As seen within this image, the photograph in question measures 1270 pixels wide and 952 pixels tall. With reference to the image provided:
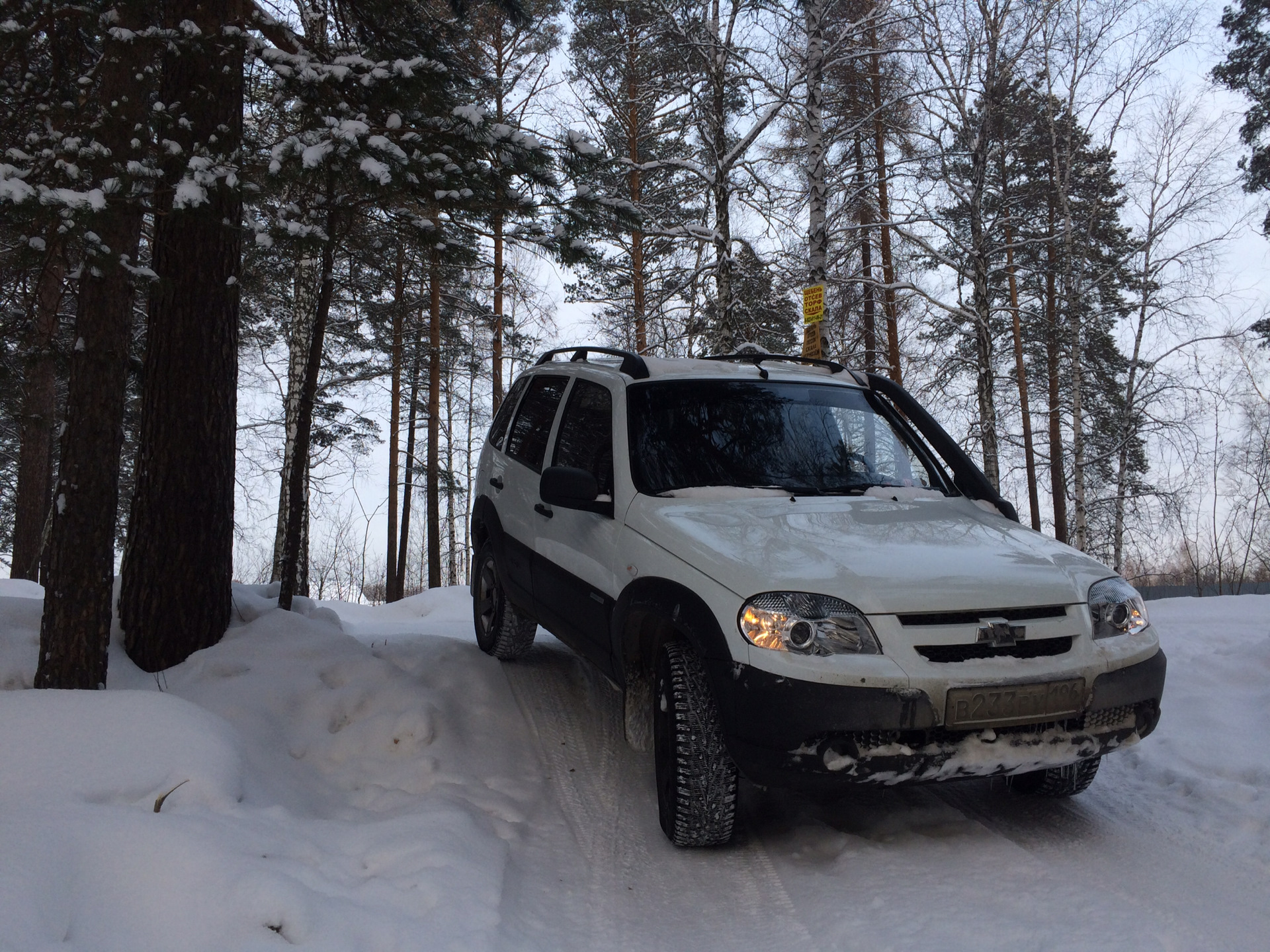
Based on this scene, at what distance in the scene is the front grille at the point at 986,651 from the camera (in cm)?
313

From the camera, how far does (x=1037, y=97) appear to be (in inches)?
582

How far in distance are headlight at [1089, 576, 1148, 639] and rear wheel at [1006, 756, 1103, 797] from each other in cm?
58

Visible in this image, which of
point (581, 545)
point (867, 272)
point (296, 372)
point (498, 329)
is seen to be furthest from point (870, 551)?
point (498, 329)

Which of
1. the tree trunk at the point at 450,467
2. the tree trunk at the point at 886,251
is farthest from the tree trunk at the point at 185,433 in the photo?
the tree trunk at the point at 450,467

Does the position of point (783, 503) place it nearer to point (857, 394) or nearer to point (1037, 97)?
point (857, 394)

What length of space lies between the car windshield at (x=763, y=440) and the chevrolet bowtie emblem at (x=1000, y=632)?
4.10 feet

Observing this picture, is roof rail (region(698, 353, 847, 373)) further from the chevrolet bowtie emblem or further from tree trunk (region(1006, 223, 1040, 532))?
tree trunk (region(1006, 223, 1040, 532))

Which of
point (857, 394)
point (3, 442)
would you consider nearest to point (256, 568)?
point (3, 442)

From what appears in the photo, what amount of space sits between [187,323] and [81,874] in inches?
145

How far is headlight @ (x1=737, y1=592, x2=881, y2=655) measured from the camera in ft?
10.3

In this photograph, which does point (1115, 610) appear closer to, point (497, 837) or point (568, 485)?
point (568, 485)

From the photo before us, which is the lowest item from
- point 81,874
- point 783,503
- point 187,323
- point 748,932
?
point 748,932

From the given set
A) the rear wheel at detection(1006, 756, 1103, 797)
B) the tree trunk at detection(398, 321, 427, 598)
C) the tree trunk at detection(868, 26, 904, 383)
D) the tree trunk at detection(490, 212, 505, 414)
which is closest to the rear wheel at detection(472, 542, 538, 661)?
the rear wheel at detection(1006, 756, 1103, 797)

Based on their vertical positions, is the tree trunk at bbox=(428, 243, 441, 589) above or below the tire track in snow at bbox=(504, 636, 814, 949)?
above
